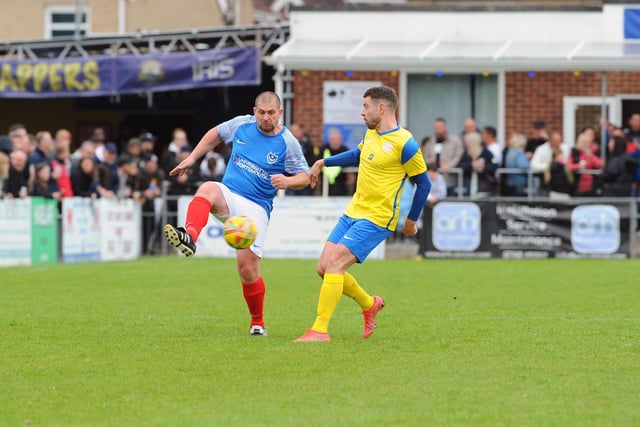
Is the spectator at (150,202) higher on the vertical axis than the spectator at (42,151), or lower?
lower

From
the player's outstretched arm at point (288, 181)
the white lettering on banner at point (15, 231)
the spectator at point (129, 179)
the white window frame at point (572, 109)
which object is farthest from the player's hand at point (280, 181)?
the white window frame at point (572, 109)

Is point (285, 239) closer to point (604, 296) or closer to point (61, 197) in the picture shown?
point (61, 197)

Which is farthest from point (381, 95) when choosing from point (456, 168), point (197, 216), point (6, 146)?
point (456, 168)

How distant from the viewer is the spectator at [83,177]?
22.8 meters

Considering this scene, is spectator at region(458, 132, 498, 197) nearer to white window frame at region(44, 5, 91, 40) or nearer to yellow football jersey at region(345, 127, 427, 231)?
yellow football jersey at region(345, 127, 427, 231)

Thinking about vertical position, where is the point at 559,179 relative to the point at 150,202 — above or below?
above

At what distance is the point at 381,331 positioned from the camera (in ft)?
39.0

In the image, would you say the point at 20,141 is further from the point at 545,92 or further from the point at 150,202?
the point at 545,92

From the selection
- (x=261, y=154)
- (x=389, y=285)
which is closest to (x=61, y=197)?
(x=389, y=285)

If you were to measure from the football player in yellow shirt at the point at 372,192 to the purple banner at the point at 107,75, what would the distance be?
16438mm

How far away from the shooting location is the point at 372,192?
1098 cm

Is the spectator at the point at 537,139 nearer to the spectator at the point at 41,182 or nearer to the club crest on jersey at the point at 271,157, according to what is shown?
the spectator at the point at 41,182

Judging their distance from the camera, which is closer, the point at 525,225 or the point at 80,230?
the point at 80,230

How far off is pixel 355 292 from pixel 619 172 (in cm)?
1339
